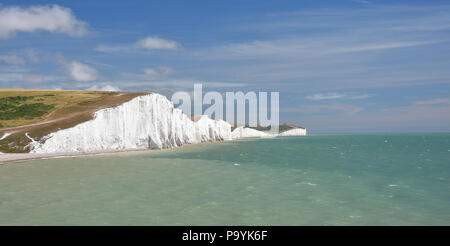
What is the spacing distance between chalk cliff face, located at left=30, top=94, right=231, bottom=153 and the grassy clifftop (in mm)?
1968

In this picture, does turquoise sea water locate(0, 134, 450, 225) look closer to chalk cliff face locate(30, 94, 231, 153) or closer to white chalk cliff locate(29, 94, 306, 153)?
white chalk cliff locate(29, 94, 306, 153)

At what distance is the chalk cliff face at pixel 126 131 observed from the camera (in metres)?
57.6

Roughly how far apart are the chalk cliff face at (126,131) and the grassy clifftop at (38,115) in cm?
197

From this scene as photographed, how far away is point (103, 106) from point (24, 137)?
18637 millimetres

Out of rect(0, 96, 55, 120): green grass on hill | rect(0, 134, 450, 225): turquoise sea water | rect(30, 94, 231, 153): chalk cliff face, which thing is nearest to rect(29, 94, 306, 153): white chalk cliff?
rect(30, 94, 231, 153): chalk cliff face

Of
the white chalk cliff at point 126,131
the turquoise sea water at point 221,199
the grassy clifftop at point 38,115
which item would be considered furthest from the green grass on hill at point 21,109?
the turquoise sea water at point 221,199

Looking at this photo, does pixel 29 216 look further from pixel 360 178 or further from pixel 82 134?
pixel 82 134

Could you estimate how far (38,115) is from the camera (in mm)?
73750

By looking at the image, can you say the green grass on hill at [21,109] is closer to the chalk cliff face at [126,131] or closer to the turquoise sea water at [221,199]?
the chalk cliff face at [126,131]

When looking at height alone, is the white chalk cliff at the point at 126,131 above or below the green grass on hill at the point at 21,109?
below

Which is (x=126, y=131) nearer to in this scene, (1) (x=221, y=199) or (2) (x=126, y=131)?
(2) (x=126, y=131)

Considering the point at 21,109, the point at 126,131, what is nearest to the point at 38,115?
the point at 21,109

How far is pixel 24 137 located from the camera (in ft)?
181
